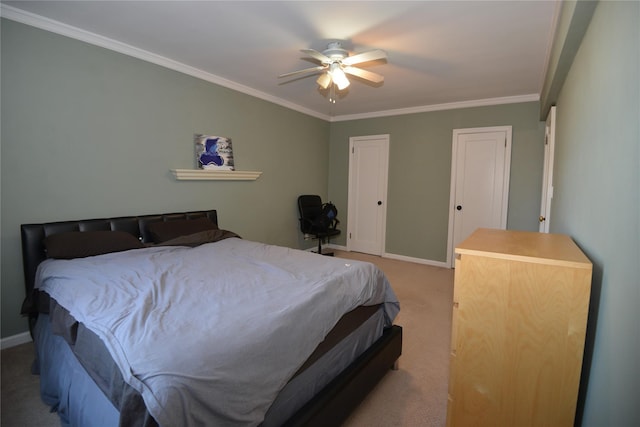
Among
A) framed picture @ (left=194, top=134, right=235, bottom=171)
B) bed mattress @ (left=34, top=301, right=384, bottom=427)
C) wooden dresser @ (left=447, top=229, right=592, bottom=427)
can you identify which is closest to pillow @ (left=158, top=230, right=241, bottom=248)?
framed picture @ (left=194, top=134, right=235, bottom=171)

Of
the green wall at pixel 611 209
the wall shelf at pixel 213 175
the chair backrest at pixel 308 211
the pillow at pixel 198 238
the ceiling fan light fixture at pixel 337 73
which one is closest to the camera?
the green wall at pixel 611 209

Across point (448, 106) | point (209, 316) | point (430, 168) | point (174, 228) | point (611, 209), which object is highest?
point (448, 106)

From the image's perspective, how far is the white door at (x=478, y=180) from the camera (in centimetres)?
437

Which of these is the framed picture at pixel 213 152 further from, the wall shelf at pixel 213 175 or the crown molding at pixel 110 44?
the crown molding at pixel 110 44

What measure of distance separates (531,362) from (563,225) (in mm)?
1439

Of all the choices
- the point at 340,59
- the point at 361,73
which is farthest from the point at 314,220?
the point at 340,59

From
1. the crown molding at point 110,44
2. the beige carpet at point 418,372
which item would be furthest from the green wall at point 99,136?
the beige carpet at point 418,372

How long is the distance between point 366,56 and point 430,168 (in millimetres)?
2822

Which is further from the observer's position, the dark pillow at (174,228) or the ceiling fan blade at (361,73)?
the dark pillow at (174,228)

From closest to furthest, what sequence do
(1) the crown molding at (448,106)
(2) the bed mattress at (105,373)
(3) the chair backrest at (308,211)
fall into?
(2) the bed mattress at (105,373)
(1) the crown molding at (448,106)
(3) the chair backrest at (308,211)

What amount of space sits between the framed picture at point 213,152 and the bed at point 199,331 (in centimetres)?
131

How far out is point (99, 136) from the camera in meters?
2.76

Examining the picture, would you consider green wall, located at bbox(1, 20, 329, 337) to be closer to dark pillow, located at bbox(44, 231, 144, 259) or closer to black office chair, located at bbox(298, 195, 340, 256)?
dark pillow, located at bbox(44, 231, 144, 259)

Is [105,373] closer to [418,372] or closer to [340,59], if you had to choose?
[418,372]
